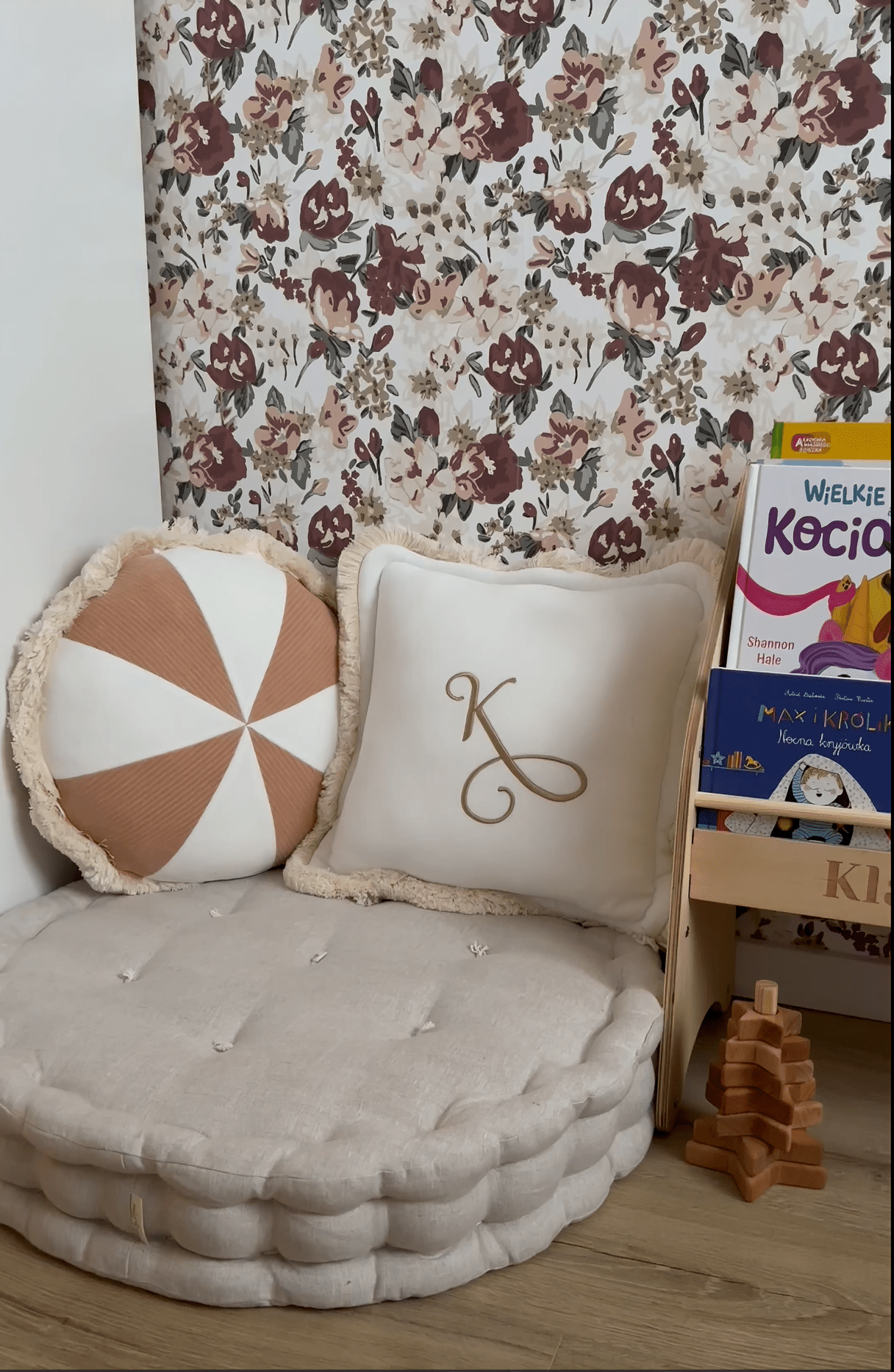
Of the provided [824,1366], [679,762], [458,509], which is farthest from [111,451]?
[824,1366]

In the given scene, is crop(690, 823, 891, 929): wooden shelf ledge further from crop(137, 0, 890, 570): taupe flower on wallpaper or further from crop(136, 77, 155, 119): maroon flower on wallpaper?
crop(136, 77, 155, 119): maroon flower on wallpaper

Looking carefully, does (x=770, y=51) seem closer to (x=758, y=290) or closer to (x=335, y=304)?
(x=758, y=290)

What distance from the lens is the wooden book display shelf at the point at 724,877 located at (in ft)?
4.47

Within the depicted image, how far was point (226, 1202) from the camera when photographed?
116 cm

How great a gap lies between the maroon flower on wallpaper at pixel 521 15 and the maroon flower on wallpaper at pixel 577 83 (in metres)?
0.06

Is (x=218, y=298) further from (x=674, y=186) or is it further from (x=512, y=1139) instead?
(x=512, y=1139)

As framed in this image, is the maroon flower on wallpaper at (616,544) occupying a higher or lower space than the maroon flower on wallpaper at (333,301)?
lower

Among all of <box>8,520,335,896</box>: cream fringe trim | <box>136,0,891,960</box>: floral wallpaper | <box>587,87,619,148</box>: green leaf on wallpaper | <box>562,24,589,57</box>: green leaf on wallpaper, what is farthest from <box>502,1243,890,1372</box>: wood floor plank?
<box>562,24,589,57</box>: green leaf on wallpaper

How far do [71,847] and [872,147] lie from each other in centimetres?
148

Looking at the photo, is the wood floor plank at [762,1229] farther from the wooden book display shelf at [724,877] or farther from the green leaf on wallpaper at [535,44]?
the green leaf on wallpaper at [535,44]

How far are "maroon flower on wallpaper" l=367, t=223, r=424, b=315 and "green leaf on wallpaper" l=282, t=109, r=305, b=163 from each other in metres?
0.18

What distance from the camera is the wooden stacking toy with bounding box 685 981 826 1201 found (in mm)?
1354

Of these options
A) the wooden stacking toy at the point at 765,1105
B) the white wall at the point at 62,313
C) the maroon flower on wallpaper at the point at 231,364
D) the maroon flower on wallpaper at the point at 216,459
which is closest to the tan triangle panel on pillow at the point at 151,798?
the white wall at the point at 62,313

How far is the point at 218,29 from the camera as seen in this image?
5.90 ft
